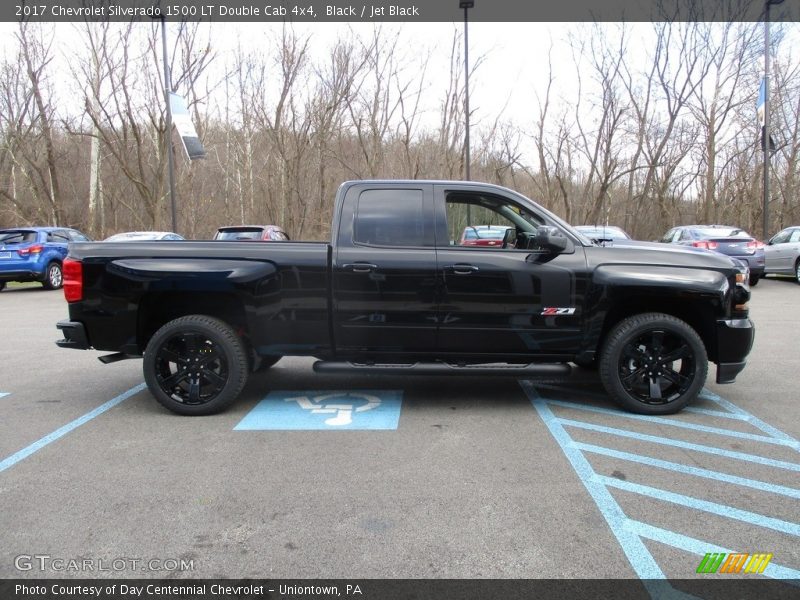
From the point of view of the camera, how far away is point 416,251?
461 cm

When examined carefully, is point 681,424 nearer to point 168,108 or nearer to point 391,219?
point 391,219

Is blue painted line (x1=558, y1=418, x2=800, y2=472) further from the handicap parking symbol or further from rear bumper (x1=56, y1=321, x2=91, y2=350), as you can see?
rear bumper (x1=56, y1=321, x2=91, y2=350)

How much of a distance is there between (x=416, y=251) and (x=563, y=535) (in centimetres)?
254

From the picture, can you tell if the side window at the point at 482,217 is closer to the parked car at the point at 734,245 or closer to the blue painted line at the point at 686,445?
the blue painted line at the point at 686,445

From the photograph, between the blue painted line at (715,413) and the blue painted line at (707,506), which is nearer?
the blue painted line at (707,506)

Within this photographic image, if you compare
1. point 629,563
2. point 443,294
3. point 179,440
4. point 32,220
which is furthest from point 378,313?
point 32,220

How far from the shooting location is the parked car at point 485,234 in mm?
5151

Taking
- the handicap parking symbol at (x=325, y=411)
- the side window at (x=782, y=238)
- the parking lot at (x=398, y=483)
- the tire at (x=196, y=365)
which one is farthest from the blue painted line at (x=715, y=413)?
the side window at (x=782, y=238)

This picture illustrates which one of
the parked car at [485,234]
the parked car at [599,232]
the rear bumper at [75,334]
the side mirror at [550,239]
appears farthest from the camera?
the parked car at [599,232]

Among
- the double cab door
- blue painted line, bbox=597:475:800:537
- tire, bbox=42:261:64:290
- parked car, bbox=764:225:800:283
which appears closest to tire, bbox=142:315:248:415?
the double cab door

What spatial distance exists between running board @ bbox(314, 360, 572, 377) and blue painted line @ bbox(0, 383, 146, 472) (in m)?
2.03

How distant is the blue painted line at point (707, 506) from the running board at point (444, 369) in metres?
1.31

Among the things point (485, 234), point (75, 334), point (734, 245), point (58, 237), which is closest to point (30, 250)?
point (58, 237)

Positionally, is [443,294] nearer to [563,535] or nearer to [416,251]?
[416,251]
